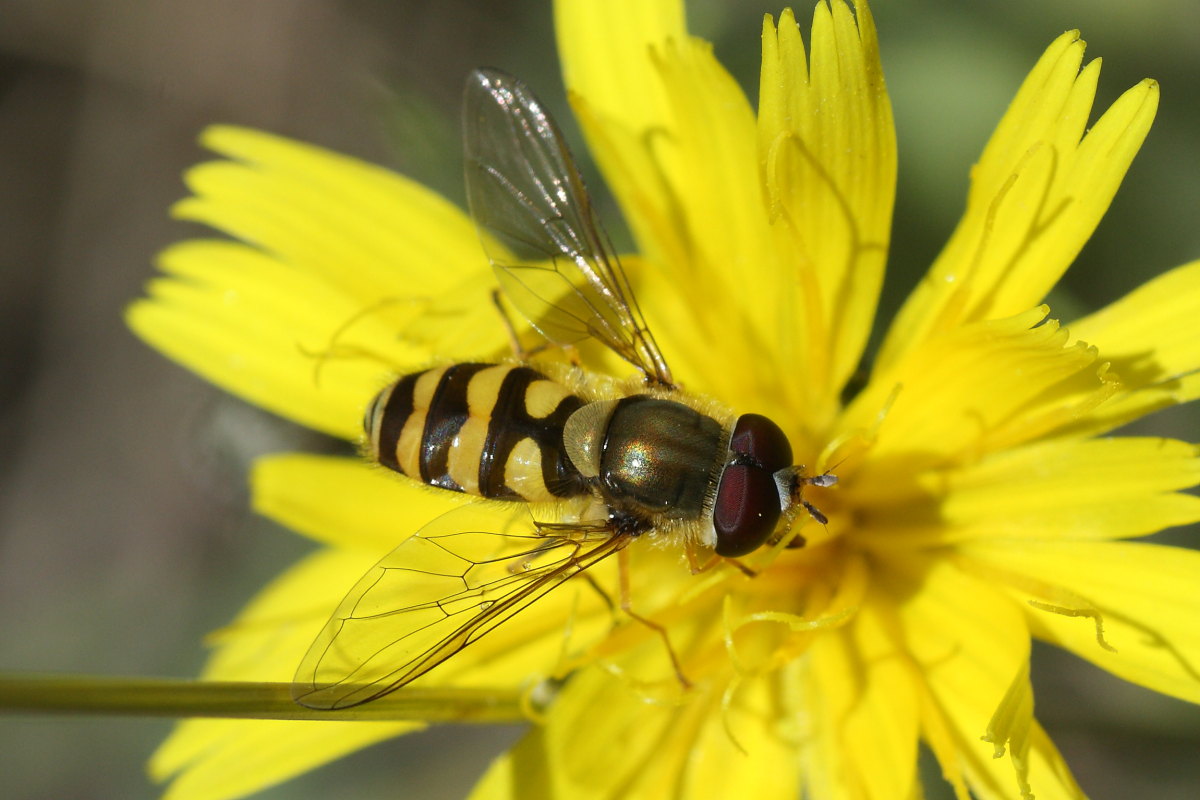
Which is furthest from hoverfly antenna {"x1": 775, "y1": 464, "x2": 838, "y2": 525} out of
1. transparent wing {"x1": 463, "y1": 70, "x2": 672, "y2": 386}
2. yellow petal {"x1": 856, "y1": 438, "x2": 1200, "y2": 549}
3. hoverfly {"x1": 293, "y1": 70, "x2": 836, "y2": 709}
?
transparent wing {"x1": 463, "y1": 70, "x2": 672, "y2": 386}

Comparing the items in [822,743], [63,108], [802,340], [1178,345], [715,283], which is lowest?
[822,743]

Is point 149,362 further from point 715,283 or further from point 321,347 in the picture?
point 715,283

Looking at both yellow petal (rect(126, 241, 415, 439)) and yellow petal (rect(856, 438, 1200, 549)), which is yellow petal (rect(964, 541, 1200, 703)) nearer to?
yellow petal (rect(856, 438, 1200, 549))

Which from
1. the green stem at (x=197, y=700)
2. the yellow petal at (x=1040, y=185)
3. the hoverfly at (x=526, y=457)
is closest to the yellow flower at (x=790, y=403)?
the yellow petal at (x=1040, y=185)

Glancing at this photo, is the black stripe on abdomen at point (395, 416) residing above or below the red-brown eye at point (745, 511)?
above

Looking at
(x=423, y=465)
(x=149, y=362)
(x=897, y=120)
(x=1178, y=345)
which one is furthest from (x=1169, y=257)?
(x=149, y=362)

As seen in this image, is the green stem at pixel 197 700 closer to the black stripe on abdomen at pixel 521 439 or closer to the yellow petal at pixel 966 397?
the black stripe on abdomen at pixel 521 439
